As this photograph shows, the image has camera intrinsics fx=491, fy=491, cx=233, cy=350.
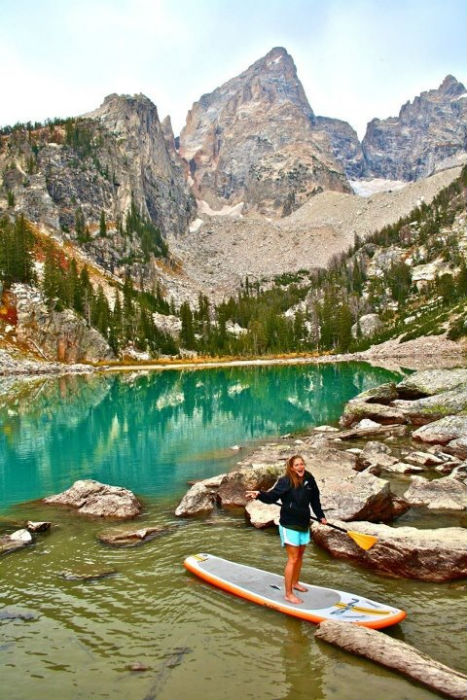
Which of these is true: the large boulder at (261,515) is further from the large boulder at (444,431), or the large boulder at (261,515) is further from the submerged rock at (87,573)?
the large boulder at (444,431)

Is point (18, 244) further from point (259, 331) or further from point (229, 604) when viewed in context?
point (229, 604)

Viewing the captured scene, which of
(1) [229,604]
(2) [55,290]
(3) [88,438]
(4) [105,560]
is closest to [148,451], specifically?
(3) [88,438]

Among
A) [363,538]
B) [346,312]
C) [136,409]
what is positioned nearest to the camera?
[363,538]

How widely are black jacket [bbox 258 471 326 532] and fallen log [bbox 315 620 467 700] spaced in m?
1.97

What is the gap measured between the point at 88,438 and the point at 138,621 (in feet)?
90.5

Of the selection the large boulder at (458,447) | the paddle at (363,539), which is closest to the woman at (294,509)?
the paddle at (363,539)

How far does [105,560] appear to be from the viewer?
14.0m

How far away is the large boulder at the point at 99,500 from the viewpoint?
18234 mm

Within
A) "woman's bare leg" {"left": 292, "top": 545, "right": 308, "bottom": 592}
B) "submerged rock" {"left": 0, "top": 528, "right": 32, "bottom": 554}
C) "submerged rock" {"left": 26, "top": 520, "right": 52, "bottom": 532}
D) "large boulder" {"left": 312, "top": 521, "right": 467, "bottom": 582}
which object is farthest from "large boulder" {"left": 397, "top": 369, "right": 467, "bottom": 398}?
"submerged rock" {"left": 0, "top": 528, "right": 32, "bottom": 554}

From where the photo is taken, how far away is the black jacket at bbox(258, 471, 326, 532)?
421 inches

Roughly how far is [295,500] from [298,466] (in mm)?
749

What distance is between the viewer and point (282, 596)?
11016mm

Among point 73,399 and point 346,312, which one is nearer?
point 73,399

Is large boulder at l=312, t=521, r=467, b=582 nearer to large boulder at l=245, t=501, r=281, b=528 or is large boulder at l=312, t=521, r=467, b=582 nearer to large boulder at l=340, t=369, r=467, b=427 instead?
large boulder at l=245, t=501, r=281, b=528
